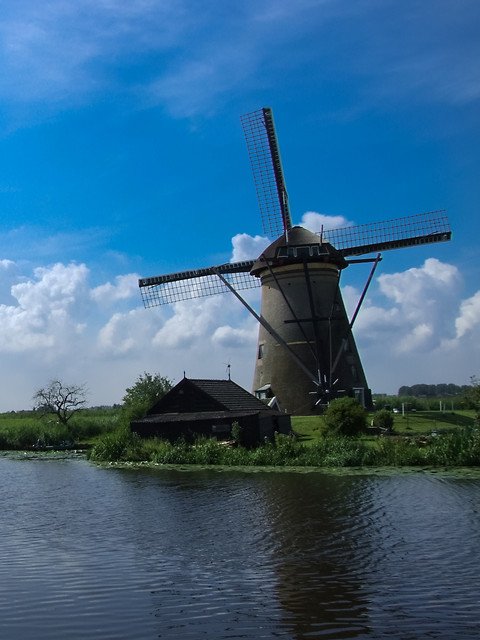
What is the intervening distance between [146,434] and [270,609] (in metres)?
23.2

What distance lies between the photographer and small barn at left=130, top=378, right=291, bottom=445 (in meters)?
29.8

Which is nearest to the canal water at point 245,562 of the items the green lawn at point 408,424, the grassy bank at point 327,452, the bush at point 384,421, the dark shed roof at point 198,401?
the grassy bank at point 327,452

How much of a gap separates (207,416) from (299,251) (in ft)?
43.6

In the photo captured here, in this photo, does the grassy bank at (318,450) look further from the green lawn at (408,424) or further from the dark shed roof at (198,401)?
the dark shed roof at (198,401)

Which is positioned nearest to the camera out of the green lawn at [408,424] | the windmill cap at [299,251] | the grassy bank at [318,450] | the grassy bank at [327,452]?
the grassy bank at [327,452]

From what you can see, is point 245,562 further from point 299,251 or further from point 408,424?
point 299,251

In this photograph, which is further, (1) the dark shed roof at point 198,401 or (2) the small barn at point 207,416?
(1) the dark shed roof at point 198,401

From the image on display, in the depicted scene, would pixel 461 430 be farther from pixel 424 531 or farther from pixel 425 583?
pixel 425 583

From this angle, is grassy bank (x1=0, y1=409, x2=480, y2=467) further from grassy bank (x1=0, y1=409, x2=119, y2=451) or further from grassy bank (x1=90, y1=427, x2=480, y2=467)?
grassy bank (x1=0, y1=409, x2=119, y2=451)

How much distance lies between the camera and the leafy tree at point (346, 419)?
30300mm

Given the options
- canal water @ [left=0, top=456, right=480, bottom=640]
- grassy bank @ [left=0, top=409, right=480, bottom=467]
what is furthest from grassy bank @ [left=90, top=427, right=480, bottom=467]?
canal water @ [left=0, top=456, right=480, bottom=640]

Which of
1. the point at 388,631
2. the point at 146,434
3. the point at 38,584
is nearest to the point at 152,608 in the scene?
the point at 38,584

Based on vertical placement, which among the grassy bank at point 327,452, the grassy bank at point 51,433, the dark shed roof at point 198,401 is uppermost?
the dark shed roof at point 198,401

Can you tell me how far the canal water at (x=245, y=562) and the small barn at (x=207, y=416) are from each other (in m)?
9.72
